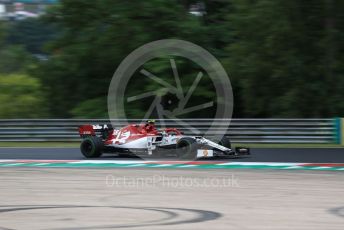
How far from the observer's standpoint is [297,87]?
24.2 metres

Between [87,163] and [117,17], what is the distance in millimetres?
13071

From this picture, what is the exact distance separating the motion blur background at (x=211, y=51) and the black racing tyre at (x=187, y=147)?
31.2 ft

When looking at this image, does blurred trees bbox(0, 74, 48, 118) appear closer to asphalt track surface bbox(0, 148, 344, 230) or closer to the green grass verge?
the green grass verge

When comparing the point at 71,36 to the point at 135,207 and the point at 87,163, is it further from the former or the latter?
the point at 135,207

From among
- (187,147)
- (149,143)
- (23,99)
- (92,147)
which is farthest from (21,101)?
(187,147)

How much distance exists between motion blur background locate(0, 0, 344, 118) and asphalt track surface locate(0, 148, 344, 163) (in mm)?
6449

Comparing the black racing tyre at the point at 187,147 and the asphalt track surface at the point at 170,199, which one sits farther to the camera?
the black racing tyre at the point at 187,147

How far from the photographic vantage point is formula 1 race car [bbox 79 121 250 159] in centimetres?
1534

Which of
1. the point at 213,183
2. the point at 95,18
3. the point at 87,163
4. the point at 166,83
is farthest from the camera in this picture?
the point at 95,18

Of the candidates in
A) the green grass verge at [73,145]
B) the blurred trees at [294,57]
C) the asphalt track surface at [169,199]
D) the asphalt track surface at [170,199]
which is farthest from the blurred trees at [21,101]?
the asphalt track surface at [170,199]

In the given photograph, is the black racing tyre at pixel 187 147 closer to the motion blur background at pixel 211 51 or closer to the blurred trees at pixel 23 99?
the motion blur background at pixel 211 51

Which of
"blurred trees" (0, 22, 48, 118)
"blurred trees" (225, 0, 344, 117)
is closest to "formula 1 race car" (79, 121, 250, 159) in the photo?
"blurred trees" (225, 0, 344, 117)

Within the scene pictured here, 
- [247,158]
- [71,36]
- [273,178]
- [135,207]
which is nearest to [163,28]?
[71,36]

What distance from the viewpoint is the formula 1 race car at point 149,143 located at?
15344mm
